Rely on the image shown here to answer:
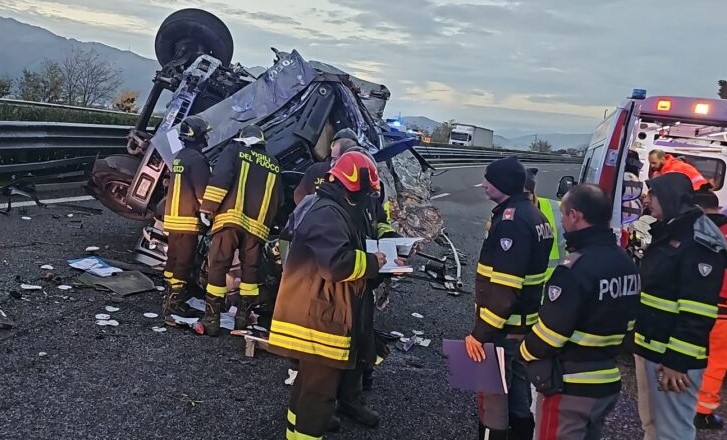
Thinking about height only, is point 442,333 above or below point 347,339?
below

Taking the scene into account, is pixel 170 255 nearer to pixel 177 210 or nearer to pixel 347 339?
pixel 177 210

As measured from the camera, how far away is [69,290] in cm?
549

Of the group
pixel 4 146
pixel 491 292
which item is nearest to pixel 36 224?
pixel 4 146

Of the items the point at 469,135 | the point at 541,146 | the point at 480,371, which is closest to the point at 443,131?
the point at 469,135

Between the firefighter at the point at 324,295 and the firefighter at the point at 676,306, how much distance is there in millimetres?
1474

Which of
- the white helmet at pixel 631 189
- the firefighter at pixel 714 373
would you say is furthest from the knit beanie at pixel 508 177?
the white helmet at pixel 631 189

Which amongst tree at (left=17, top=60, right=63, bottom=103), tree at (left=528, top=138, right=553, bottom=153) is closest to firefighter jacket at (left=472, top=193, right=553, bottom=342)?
tree at (left=17, top=60, right=63, bottom=103)

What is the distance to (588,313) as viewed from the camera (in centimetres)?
278

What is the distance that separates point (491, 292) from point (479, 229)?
9323mm

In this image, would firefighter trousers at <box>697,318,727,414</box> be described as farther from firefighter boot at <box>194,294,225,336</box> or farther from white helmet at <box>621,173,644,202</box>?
firefighter boot at <box>194,294,225,336</box>

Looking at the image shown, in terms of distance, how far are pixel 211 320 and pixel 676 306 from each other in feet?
10.9

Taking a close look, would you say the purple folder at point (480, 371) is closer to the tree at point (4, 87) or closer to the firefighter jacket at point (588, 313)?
the firefighter jacket at point (588, 313)

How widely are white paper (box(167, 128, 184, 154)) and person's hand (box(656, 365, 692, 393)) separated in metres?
4.73

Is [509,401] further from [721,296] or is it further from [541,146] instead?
[541,146]
